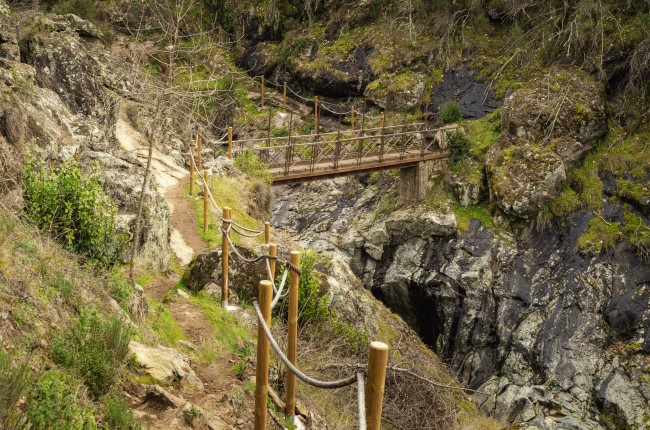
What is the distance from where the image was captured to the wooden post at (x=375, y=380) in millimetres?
2271

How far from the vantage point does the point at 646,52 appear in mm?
16562

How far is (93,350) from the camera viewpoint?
3.55 meters

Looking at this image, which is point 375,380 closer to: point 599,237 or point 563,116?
point 599,237

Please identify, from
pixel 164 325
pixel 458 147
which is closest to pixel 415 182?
pixel 458 147

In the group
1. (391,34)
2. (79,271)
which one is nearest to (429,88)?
(391,34)

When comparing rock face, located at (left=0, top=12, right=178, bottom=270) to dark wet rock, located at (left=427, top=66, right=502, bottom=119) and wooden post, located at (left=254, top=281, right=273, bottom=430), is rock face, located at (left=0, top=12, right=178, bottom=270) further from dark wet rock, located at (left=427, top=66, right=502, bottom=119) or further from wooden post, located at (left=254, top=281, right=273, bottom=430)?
dark wet rock, located at (left=427, top=66, right=502, bottom=119)

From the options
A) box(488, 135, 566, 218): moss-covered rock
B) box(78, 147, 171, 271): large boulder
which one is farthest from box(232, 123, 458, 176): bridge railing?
box(78, 147, 171, 271): large boulder

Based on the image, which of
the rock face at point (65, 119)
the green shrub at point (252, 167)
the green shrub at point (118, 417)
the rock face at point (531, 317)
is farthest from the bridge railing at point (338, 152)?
the green shrub at point (118, 417)

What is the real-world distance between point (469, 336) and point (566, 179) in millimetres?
6214

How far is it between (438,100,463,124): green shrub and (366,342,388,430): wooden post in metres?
19.0

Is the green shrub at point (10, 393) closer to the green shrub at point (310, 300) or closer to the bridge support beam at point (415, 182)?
the green shrub at point (310, 300)

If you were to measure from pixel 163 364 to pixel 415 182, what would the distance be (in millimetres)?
14773

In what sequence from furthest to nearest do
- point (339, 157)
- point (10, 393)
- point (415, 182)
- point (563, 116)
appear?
point (415, 182) → point (563, 116) → point (339, 157) → point (10, 393)

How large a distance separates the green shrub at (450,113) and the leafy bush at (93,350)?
1808 cm
